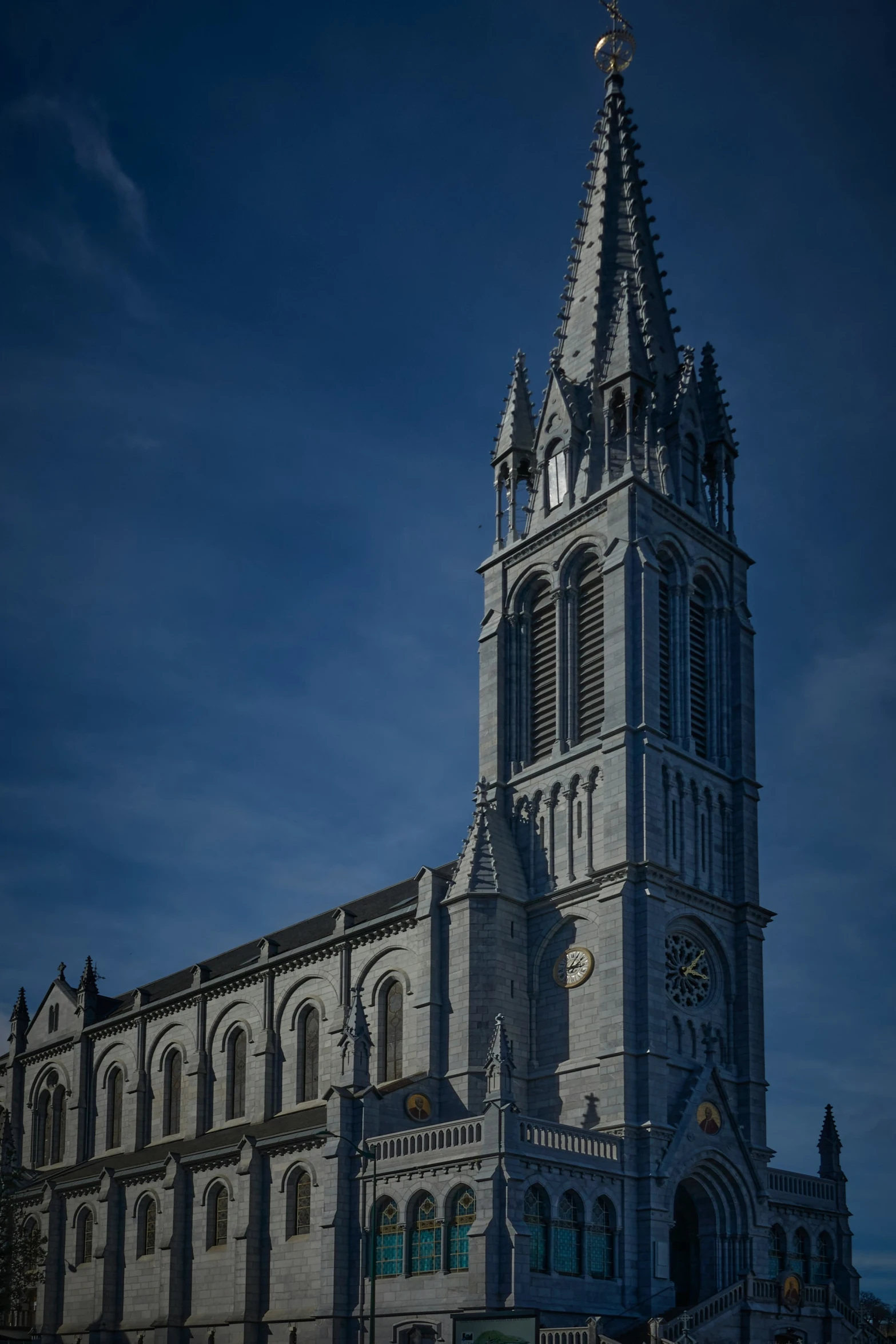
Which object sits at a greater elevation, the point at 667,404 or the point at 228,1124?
the point at 667,404

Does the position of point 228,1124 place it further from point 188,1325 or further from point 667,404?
point 667,404

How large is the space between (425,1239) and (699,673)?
26.9 m

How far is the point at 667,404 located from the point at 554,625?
1232cm

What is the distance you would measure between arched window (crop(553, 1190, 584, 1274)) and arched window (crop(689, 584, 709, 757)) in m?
20.6

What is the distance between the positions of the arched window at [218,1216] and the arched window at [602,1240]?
58.6 ft

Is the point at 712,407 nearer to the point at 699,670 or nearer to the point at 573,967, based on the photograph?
the point at 699,670

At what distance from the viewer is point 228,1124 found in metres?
72.4

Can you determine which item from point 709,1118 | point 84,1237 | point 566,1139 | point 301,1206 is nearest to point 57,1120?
point 84,1237

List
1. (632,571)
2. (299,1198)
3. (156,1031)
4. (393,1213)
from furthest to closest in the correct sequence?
1. (156,1031)
2. (632,571)
3. (299,1198)
4. (393,1213)

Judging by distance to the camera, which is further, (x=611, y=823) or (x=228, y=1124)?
(x=228, y=1124)

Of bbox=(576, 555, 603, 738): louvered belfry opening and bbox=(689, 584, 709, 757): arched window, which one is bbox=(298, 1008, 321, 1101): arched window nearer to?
bbox=(576, 555, 603, 738): louvered belfry opening

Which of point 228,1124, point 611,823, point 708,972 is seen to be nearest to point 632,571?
point 611,823

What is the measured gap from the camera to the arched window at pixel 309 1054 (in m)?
68.3

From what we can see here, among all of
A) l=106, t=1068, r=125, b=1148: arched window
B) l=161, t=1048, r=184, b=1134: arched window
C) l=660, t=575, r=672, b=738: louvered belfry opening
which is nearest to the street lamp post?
l=660, t=575, r=672, b=738: louvered belfry opening
